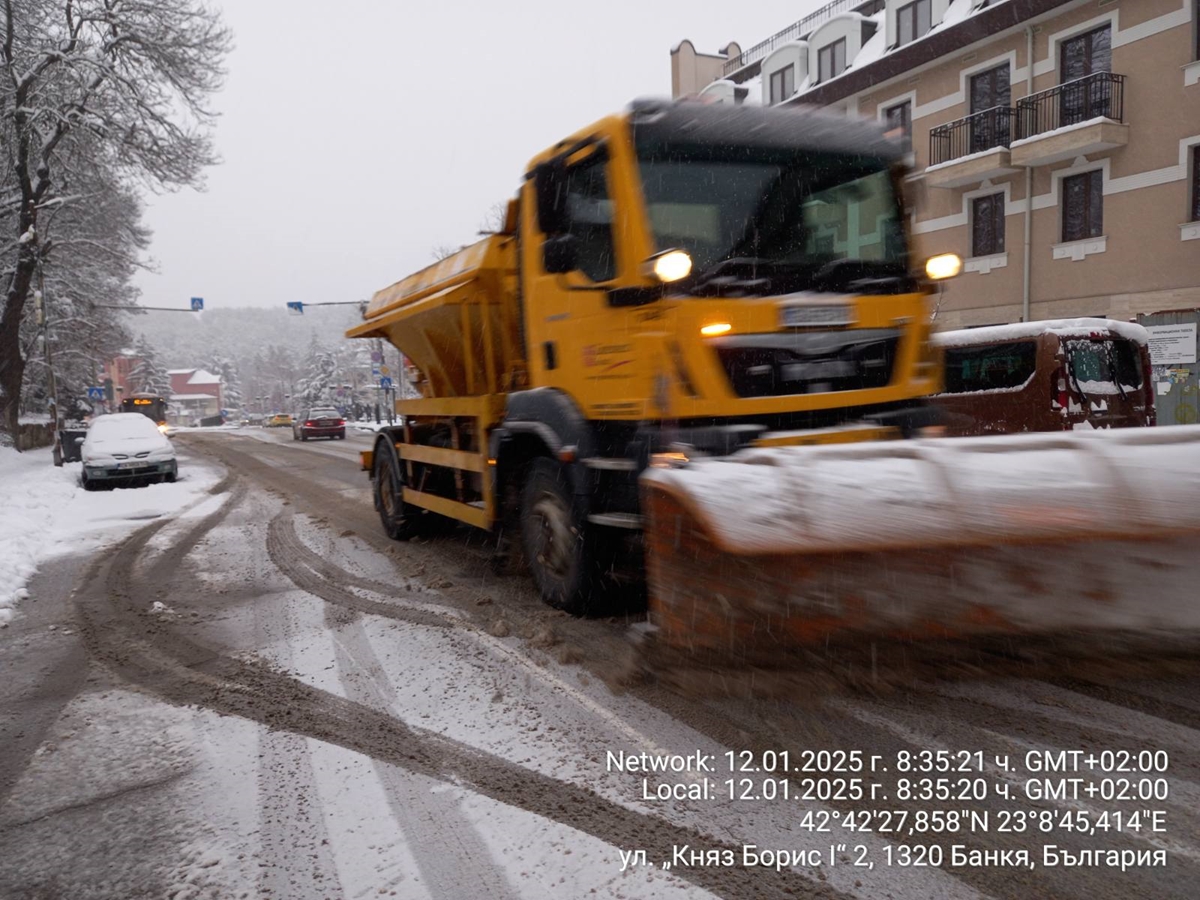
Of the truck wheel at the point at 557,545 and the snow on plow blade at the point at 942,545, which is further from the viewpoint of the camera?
the truck wheel at the point at 557,545

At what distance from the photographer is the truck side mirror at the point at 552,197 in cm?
488

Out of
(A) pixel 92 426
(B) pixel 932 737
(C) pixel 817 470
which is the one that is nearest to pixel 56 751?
(C) pixel 817 470

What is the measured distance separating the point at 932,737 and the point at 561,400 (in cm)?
270

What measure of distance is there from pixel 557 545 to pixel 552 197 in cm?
214

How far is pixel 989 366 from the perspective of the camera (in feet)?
31.0

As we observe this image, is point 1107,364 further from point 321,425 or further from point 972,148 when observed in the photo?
point 321,425

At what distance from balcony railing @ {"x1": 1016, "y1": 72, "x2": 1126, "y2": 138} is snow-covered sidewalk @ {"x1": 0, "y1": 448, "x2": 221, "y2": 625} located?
19.6 m

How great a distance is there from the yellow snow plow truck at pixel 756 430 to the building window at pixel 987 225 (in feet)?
58.2

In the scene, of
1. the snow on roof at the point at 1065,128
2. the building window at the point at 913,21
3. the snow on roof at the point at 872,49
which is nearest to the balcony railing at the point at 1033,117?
the snow on roof at the point at 1065,128

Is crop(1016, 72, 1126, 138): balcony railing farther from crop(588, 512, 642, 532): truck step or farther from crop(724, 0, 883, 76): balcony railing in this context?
crop(588, 512, 642, 532): truck step

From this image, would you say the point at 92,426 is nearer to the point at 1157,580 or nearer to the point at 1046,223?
the point at 1157,580

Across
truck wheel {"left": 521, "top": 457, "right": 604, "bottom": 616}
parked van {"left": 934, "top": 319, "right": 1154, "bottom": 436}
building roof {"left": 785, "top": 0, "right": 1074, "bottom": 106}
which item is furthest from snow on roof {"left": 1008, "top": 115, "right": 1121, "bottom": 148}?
truck wheel {"left": 521, "top": 457, "right": 604, "bottom": 616}

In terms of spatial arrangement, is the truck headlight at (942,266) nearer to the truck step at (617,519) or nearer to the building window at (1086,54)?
the truck step at (617,519)

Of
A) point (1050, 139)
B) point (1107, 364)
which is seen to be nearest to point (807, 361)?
point (1107, 364)
